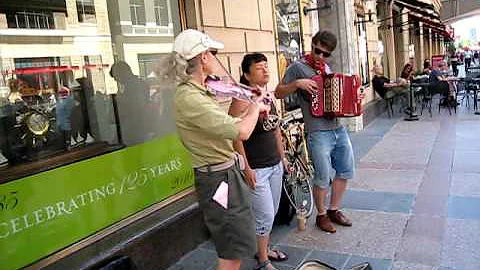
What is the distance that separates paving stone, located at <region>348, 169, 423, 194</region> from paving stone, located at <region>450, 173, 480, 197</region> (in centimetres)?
40

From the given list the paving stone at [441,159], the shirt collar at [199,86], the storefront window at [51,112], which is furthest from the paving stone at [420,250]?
the paving stone at [441,159]

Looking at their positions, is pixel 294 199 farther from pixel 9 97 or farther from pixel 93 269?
pixel 9 97

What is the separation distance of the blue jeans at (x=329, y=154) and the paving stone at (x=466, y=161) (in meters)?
2.68

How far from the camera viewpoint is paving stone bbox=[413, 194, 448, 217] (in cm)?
443

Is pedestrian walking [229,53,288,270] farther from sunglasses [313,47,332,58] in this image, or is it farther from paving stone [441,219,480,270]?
paving stone [441,219,480,270]

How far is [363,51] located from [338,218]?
25.4ft

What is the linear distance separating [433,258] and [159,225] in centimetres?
216

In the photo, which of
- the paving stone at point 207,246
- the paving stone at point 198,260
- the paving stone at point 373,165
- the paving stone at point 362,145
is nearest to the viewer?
the paving stone at point 198,260

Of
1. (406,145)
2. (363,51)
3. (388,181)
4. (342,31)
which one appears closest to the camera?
(388,181)

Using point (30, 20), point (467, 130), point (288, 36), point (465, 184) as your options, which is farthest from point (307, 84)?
point (467, 130)

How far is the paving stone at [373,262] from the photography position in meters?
3.40

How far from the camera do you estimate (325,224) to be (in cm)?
416

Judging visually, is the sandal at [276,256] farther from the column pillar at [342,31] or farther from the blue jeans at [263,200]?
the column pillar at [342,31]

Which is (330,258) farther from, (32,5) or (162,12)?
(32,5)
